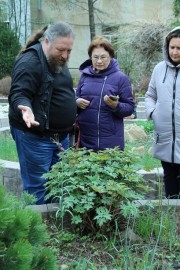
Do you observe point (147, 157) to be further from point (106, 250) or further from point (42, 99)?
point (106, 250)

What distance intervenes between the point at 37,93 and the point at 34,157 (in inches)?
20.0

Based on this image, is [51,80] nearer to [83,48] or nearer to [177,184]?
[177,184]

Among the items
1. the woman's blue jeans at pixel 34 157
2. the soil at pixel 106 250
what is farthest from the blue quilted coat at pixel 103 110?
the soil at pixel 106 250

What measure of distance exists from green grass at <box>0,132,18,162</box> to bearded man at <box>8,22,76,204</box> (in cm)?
218

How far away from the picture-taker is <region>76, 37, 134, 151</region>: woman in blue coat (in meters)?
4.52

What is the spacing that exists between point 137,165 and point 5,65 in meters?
19.7

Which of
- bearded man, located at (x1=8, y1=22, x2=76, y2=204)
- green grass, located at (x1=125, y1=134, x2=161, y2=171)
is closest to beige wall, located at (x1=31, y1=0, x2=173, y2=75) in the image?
green grass, located at (x1=125, y1=134, x2=161, y2=171)

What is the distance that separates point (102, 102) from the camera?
4523 millimetres

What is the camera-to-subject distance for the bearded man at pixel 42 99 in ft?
12.7

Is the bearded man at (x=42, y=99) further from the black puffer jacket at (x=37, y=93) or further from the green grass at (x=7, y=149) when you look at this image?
the green grass at (x=7, y=149)

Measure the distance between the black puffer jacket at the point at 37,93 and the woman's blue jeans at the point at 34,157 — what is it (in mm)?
65

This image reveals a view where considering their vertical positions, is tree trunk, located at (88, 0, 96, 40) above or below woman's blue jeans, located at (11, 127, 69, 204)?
above

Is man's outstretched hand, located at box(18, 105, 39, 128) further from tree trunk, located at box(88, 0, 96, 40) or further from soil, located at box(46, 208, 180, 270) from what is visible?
tree trunk, located at box(88, 0, 96, 40)

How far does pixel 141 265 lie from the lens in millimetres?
2865
